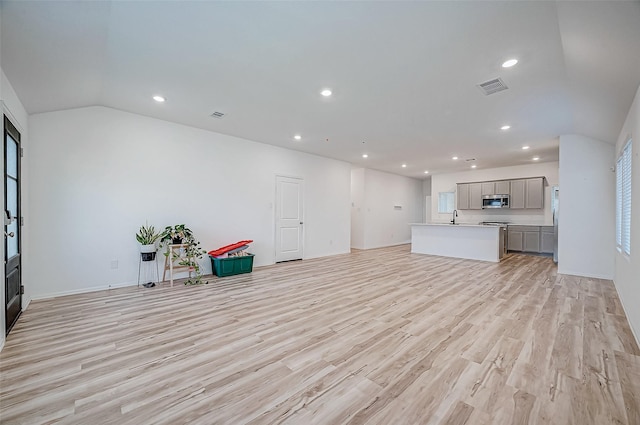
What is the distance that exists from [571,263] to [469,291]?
2.91 meters

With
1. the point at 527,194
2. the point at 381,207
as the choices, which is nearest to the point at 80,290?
the point at 381,207

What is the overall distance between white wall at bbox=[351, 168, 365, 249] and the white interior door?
3.03 metres

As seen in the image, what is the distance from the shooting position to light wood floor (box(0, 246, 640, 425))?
1677mm

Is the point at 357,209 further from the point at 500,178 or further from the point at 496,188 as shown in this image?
the point at 500,178

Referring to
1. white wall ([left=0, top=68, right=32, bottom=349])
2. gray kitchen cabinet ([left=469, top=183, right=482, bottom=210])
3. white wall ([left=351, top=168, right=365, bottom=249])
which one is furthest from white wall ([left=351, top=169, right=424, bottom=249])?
white wall ([left=0, top=68, right=32, bottom=349])

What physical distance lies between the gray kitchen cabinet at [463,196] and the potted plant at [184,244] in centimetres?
853

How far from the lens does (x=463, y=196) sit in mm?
9570

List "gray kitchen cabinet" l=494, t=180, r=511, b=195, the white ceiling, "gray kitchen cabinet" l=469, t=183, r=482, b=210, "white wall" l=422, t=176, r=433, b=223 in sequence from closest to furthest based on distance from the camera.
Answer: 1. the white ceiling
2. "gray kitchen cabinet" l=494, t=180, r=511, b=195
3. "gray kitchen cabinet" l=469, t=183, r=482, b=210
4. "white wall" l=422, t=176, r=433, b=223

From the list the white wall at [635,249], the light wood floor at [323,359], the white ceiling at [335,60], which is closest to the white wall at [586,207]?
the white ceiling at [335,60]

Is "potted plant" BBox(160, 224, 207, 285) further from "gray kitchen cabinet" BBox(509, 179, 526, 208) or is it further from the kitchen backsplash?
"gray kitchen cabinet" BBox(509, 179, 526, 208)

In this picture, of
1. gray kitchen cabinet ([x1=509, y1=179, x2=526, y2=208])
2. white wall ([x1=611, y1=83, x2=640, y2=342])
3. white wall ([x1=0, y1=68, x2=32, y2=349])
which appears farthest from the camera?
gray kitchen cabinet ([x1=509, y1=179, x2=526, y2=208])

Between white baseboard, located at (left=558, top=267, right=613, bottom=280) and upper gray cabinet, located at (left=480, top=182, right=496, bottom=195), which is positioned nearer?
white baseboard, located at (left=558, top=267, right=613, bottom=280)

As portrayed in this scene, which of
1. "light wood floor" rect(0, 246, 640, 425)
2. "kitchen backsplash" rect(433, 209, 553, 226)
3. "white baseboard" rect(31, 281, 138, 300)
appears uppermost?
"kitchen backsplash" rect(433, 209, 553, 226)

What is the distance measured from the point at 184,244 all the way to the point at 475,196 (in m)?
8.89
